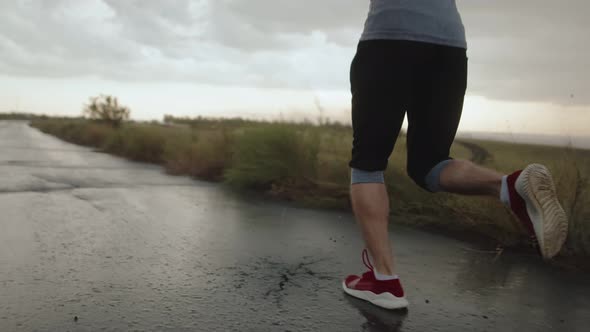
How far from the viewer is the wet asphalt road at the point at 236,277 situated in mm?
2457

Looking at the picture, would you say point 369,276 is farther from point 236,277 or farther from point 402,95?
point 402,95

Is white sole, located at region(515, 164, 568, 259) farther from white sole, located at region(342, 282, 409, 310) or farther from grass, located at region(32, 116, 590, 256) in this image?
grass, located at region(32, 116, 590, 256)

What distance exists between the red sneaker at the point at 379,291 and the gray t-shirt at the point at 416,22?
123cm

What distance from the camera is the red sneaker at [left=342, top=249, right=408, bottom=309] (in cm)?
266

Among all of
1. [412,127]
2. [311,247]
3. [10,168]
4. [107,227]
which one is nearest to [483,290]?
[412,127]

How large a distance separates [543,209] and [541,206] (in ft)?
0.05

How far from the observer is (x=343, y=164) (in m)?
6.59

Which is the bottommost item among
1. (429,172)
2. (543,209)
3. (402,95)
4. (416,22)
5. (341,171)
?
(341,171)

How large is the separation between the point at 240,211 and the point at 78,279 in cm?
281

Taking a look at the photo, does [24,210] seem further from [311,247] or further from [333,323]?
[333,323]

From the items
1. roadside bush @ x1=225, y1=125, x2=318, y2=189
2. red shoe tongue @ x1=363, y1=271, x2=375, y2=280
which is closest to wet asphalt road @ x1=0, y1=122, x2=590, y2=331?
red shoe tongue @ x1=363, y1=271, x2=375, y2=280

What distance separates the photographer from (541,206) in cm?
241

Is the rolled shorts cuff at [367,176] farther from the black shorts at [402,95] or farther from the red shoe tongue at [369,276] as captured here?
the red shoe tongue at [369,276]

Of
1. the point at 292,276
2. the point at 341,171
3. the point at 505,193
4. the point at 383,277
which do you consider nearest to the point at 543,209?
the point at 505,193
